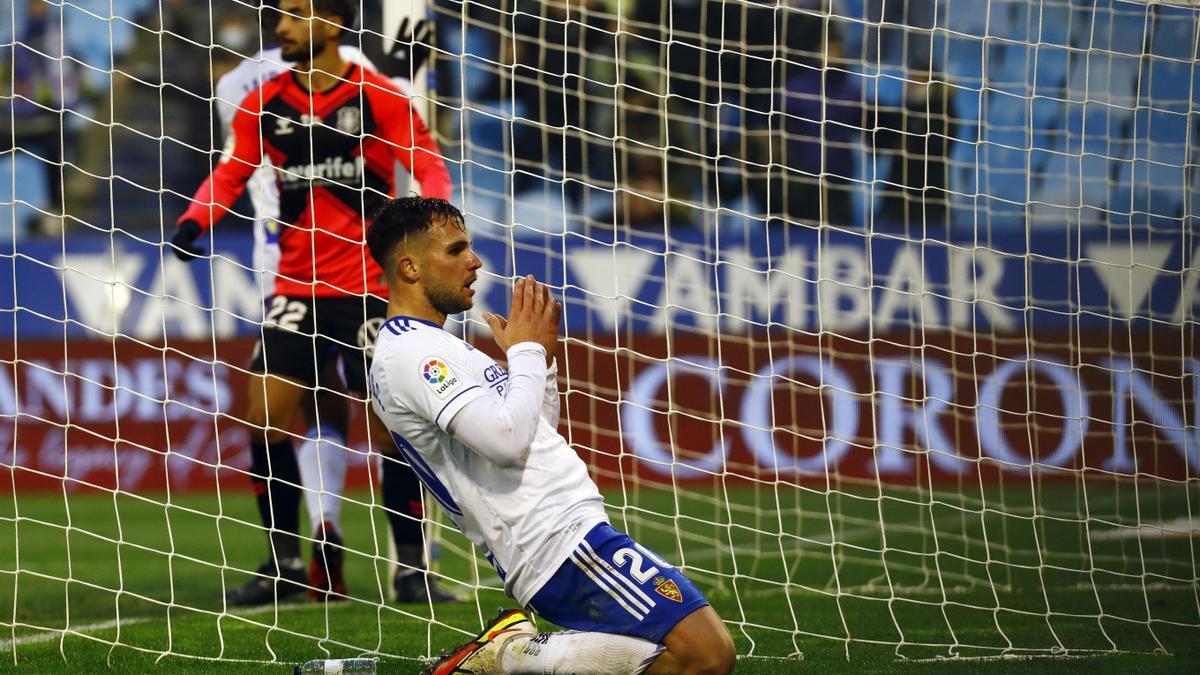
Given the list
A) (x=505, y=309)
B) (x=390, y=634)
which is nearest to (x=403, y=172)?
(x=390, y=634)

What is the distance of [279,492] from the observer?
5629 millimetres

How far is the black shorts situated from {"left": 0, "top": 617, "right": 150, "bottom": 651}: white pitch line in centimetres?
107

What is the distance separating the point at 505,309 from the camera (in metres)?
10.4

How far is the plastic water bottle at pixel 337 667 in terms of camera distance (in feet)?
12.4

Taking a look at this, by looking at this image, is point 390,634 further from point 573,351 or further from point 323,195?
point 573,351

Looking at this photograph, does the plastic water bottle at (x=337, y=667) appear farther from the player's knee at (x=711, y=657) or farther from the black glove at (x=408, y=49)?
the black glove at (x=408, y=49)

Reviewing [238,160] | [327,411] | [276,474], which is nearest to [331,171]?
[238,160]

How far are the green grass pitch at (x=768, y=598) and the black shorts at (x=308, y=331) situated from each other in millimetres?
663

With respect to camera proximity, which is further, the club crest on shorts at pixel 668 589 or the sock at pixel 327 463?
the sock at pixel 327 463

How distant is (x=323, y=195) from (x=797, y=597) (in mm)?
2432

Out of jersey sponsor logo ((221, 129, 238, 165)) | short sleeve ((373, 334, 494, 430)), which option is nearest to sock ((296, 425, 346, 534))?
jersey sponsor logo ((221, 129, 238, 165))

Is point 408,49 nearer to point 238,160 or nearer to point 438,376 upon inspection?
point 238,160

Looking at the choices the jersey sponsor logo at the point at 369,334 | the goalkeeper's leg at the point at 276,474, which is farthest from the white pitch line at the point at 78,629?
the jersey sponsor logo at the point at 369,334

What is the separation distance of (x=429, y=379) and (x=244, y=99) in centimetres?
272
